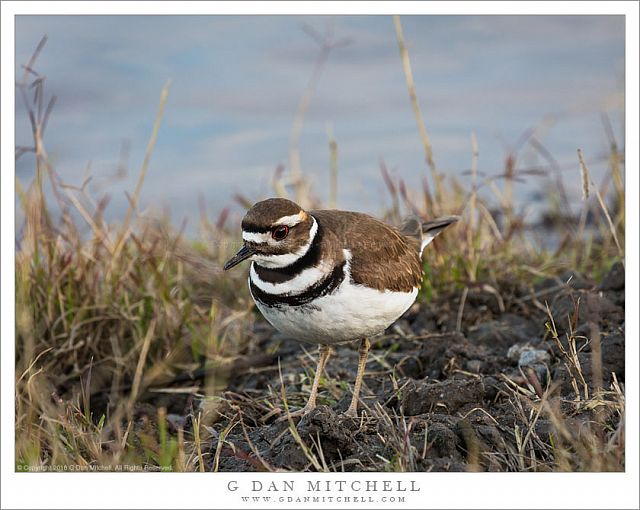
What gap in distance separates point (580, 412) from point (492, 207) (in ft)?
12.5

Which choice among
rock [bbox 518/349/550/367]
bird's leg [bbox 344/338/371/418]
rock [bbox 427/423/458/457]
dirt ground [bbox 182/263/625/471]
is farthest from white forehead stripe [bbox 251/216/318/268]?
rock [bbox 518/349/550/367]

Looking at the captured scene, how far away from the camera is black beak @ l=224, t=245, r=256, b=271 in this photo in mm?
4379

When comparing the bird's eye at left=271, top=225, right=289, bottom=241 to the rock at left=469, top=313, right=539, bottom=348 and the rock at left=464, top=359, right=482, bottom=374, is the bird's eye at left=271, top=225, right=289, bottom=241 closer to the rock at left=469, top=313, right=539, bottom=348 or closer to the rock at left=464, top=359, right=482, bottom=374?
the rock at left=464, top=359, right=482, bottom=374

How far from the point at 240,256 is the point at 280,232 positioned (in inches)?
9.6

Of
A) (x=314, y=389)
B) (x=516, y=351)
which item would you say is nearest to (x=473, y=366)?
(x=516, y=351)

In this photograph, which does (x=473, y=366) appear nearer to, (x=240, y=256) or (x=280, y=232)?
(x=280, y=232)

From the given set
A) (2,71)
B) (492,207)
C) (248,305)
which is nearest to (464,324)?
(248,305)

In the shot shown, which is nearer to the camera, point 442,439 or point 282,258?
point 442,439

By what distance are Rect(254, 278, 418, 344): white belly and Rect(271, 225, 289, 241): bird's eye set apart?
37 centimetres

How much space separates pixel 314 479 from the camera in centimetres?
388

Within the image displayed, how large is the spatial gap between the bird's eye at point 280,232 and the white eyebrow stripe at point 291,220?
0.08 feet

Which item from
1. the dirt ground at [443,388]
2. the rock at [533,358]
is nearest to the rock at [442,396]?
the dirt ground at [443,388]

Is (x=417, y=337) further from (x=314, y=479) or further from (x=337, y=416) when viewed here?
(x=314, y=479)

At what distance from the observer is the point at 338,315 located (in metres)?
4.38
